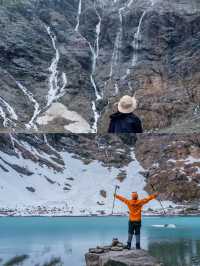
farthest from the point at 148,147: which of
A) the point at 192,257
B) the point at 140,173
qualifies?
the point at 192,257

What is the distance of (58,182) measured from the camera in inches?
4520

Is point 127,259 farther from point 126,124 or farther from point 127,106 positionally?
point 127,106

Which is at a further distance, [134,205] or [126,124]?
[134,205]

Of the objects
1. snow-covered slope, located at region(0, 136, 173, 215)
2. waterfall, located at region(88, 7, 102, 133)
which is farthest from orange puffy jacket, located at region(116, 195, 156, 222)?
waterfall, located at region(88, 7, 102, 133)

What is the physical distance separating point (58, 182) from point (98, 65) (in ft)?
247

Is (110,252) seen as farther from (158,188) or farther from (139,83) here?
(139,83)

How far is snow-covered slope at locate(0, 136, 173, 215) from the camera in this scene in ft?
332

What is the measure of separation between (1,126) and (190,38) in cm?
6335

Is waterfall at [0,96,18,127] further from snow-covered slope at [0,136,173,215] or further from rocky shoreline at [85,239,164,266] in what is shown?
rocky shoreline at [85,239,164,266]

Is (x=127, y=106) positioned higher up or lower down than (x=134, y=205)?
higher up

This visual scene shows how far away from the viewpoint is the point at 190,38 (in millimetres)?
176000

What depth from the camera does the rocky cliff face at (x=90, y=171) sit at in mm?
103750

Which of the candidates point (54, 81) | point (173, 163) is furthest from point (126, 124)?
point (54, 81)

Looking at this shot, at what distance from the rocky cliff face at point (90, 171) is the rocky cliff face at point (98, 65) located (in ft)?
46.9
